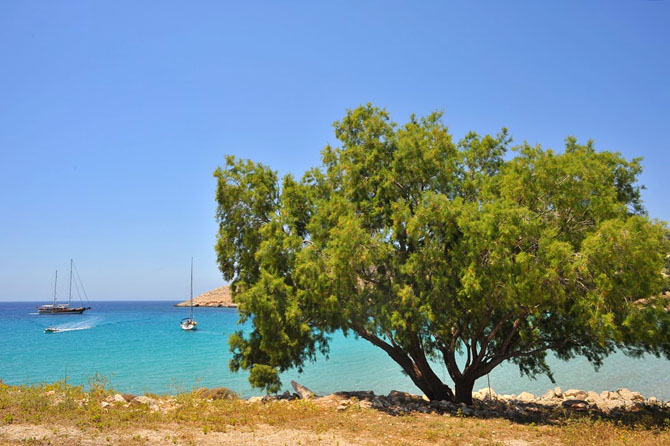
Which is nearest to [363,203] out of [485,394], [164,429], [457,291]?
[457,291]

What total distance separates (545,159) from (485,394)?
14284mm

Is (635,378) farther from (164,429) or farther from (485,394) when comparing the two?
(164,429)

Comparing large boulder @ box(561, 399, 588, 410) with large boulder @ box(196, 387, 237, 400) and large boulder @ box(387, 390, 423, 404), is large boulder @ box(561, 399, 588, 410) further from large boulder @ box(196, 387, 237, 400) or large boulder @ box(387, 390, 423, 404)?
large boulder @ box(196, 387, 237, 400)

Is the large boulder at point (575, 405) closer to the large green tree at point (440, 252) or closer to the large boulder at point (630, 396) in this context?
the large green tree at point (440, 252)

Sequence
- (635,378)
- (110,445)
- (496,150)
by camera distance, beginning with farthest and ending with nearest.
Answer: (635,378)
(496,150)
(110,445)

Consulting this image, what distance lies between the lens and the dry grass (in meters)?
10.5

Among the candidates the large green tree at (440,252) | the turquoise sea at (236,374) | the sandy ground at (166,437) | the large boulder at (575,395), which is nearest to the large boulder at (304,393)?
the large green tree at (440,252)

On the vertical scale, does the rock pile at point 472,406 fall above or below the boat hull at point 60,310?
above

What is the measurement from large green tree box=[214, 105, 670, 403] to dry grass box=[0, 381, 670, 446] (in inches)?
98.5

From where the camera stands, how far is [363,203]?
15.9 m

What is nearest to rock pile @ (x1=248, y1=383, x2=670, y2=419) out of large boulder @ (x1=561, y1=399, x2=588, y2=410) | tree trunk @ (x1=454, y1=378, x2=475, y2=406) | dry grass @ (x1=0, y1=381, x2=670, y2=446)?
large boulder @ (x1=561, y1=399, x2=588, y2=410)

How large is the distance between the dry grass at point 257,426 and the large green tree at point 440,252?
2.50 m

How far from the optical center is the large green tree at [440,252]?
40.6 ft

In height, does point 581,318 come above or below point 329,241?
below
